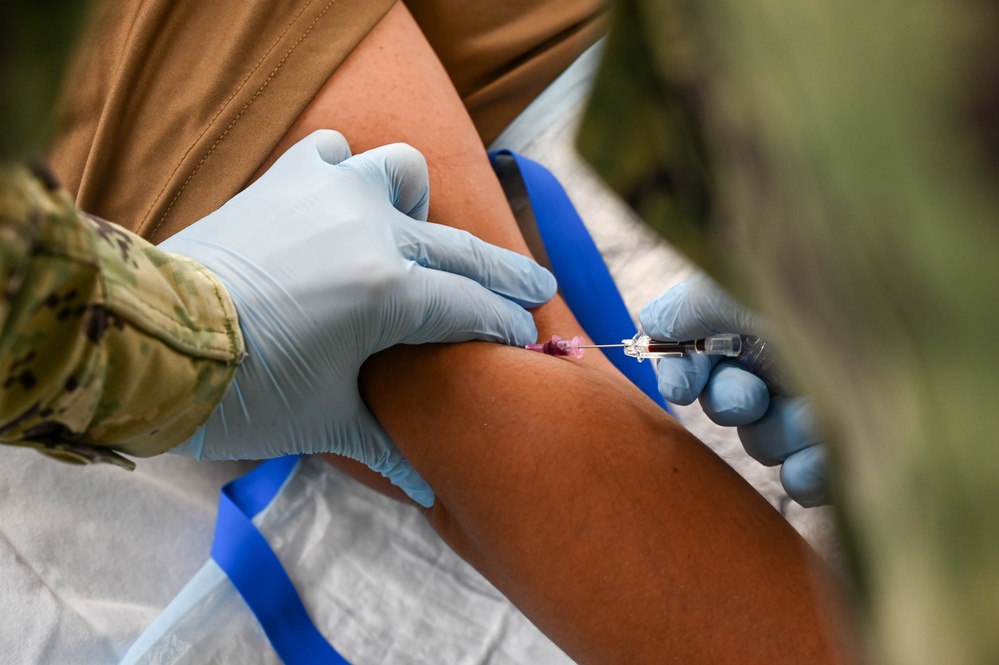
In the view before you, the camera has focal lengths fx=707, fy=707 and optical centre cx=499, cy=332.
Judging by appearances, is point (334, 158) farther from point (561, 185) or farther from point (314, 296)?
point (561, 185)

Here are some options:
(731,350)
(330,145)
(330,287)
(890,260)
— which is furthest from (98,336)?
(731,350)

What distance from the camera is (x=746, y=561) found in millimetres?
847

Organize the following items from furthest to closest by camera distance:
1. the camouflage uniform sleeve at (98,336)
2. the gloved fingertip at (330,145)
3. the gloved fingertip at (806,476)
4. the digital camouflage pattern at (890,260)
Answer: the gloved fingertip at (330,145) < the gloved fingertip at (806,476) < the camouflage uniform sleeve at (98,336) < the digital camouflage pattern at (890,260)

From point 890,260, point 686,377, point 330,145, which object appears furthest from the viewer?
point 330,145

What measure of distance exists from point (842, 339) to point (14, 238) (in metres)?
0.49

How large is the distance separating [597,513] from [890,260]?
0.65 metres

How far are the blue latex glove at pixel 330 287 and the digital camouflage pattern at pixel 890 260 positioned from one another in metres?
0.67

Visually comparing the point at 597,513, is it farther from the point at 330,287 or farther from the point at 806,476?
the point at 330,287

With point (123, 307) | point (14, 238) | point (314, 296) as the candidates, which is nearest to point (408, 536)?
point (314, 296)

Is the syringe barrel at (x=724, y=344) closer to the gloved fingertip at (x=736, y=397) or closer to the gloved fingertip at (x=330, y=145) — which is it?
the gloved fingertip at (x=736, y=397)

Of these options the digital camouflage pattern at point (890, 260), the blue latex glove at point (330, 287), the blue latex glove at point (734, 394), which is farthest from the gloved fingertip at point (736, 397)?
the digital camouflage pattern at point (890, 260)

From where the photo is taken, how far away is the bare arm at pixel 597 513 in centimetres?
82

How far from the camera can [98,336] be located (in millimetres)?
675

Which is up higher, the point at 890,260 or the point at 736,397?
the point at 890,260
